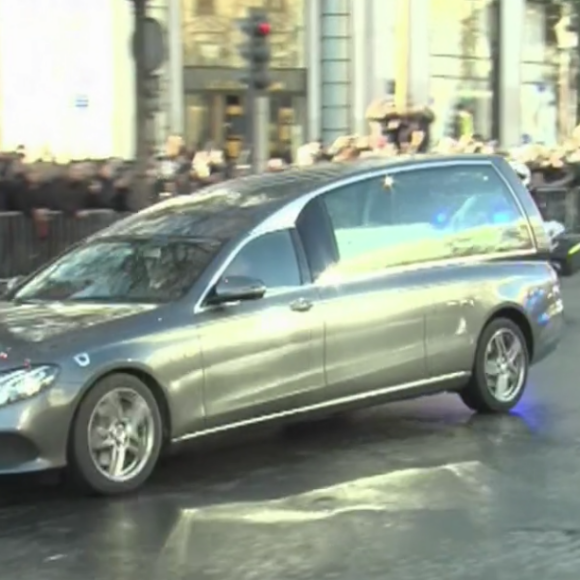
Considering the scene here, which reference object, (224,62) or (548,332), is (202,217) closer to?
(548,332)

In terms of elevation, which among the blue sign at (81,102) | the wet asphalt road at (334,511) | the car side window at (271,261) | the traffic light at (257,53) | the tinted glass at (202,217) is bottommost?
the wet asphalt road at (334,511)

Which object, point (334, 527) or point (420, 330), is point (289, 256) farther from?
point (334, 527)

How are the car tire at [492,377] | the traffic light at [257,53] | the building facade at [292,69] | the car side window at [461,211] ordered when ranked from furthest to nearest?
1. the building facade at [292,69]
2. the traffic light at [257,53]
3. the car tire at [492,377]
4. the car side window at [461,211]

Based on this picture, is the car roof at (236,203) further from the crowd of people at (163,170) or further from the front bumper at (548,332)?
the crowd of people at (163,170)

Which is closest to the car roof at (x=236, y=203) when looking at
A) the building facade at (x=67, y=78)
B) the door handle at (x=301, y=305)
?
the door handle at (x=301, y=305)

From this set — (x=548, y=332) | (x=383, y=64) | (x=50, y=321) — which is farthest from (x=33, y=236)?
(x=383, y=64)

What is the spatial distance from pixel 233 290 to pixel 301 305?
1.78ft

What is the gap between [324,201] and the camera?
877 cm

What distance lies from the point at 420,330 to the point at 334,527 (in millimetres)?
2571

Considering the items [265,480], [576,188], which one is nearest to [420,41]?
[576,188]

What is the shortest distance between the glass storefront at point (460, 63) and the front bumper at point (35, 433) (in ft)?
87.9

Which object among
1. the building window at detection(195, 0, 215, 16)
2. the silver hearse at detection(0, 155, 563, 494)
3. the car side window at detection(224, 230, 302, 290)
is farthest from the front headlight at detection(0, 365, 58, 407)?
the building window at detection(195, 0, 215, 16)

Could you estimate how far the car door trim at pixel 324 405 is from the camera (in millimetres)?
7891

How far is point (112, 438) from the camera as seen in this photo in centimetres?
746
